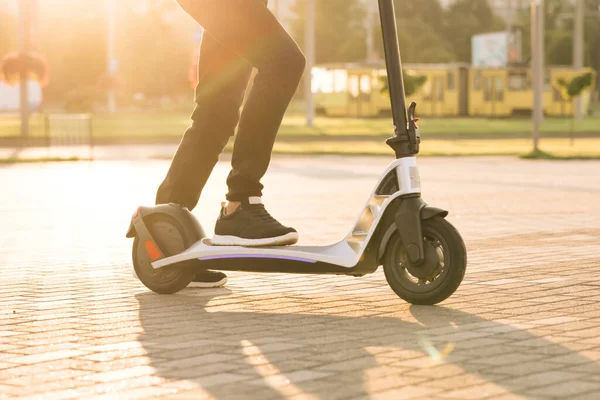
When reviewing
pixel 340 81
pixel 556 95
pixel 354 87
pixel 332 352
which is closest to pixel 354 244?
pixel 332 352

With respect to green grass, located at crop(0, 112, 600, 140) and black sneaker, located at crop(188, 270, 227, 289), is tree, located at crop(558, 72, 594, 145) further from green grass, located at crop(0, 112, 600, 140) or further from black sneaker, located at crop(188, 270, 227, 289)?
black sneaker, located at crop(188, 270, 227, 289)

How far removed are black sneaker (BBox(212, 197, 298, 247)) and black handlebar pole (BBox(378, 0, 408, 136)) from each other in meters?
0.67

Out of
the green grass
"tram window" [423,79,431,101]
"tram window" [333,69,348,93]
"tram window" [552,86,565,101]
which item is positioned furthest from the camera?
"tram window" [423,79,431,101]

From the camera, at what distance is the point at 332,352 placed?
4.72 meters

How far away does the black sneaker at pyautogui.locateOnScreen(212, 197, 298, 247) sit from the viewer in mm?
5961

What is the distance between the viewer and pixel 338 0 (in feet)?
340

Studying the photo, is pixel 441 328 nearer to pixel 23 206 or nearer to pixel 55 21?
pixel 23 206

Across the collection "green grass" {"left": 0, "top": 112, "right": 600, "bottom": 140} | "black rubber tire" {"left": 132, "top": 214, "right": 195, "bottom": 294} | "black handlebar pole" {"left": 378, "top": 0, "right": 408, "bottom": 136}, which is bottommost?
"green grass" {"left": 0, "top": 112, "right": 600, "bottom": 140}

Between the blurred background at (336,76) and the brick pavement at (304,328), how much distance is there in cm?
1592

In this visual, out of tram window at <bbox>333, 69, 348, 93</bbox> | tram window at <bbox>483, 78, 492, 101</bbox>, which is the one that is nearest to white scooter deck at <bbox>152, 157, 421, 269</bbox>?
tram window at <bbox>333, 69, 348, 93</bbox>

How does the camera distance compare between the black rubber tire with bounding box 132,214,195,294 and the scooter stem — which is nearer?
the scooter stem

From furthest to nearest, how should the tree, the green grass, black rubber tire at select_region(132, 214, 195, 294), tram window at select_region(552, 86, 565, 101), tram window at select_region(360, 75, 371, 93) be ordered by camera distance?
tram window at select_region(552, 86, 565, 101) → tram window at select_region(360, 75, 371, 93) → the green grass → the tree → black rubber tire at select_region(132, 214, 195, 294)

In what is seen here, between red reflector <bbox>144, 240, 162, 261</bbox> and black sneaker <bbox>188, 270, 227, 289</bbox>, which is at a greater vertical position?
red reflector <bbox>144, 240, 162, 261</bbox>

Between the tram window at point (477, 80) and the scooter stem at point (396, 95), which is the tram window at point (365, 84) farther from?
the scooter stem at point (396, 95)
